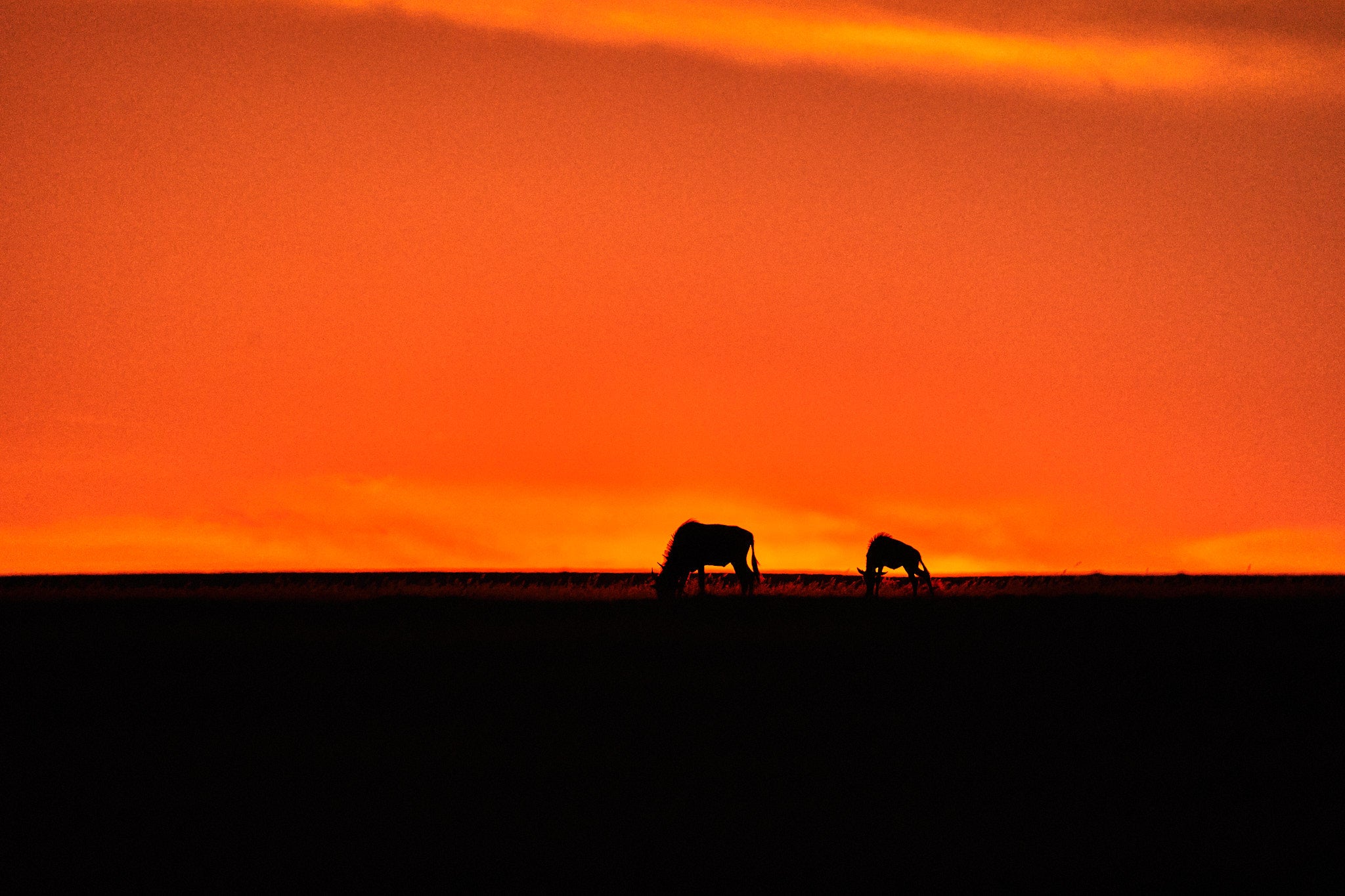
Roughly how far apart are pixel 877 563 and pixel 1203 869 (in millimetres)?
27117

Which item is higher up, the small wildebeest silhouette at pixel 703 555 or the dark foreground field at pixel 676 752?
the small wildebeest silhouette at pixel 703 555

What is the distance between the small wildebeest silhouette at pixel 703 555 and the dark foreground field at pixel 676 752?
9290 millimetres

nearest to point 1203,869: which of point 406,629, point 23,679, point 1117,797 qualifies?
point 1117,797

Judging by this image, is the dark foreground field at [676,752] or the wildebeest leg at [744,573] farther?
the wildebeest leg at [744,573]

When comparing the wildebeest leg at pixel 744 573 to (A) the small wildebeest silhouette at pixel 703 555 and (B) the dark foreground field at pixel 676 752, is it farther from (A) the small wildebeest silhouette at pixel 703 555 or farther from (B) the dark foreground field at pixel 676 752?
(B) the dark foreground field at pixel 676 752

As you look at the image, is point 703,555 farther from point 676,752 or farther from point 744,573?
point 676,752

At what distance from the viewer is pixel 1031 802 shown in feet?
33.1

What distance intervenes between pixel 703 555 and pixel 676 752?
21.2 metres

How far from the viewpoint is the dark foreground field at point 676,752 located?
881cm

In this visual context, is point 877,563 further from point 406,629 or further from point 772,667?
point 772,667

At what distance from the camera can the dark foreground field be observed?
881 centimetres

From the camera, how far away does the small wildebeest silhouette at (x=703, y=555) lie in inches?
1256

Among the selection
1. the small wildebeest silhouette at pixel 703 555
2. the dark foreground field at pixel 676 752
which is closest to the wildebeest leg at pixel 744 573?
the small wildebeest silhouette at pixel 703 555

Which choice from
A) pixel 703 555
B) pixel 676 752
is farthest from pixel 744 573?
pixel 676 752
